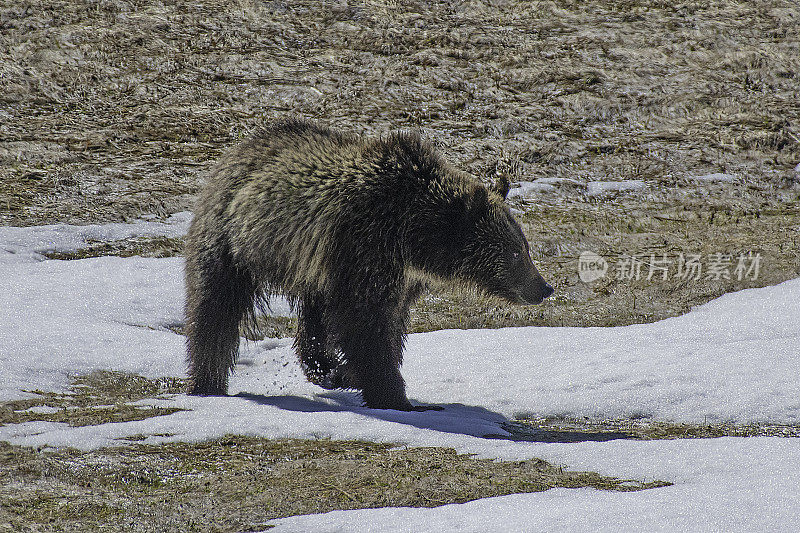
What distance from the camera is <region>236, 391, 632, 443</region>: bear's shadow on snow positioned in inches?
246

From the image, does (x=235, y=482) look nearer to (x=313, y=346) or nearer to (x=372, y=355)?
(x=372, y=355)

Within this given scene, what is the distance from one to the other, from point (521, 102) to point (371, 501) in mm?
16756

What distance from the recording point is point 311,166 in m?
7.29

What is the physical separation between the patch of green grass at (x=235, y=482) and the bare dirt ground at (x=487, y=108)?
119 inches

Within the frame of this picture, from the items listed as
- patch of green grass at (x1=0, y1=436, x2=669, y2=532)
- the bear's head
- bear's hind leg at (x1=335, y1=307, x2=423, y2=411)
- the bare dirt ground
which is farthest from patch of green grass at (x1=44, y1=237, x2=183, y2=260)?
patch of green grass at (x1=0, y1=436, x2=669, y2=532)

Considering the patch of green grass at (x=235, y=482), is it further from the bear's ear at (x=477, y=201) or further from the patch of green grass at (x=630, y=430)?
the bear's ear at (x=477, y=201)

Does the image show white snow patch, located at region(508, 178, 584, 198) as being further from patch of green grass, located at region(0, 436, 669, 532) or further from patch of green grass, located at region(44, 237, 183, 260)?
patch of green grass, located at region(0, 436, 669, 532)

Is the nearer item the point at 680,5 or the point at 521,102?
the point at 521,102

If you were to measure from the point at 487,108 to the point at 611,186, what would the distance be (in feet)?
15.2

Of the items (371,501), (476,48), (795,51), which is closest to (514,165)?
(476,48)

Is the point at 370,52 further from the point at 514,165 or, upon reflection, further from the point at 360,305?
the point at 360,305

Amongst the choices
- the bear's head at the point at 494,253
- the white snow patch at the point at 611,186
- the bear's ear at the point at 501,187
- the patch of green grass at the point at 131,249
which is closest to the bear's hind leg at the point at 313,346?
the bear's head at the point at 494,253

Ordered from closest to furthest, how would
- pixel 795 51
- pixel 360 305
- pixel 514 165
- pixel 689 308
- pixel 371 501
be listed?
pixel 371 501, pixel 360 305, pixel 689 308, pixel 514 165, pixel 795 51

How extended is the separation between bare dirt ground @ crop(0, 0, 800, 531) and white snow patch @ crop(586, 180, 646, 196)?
15 centimetres
